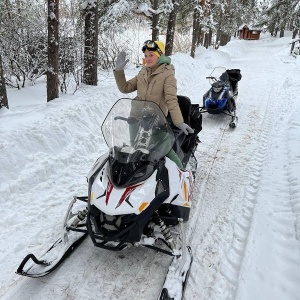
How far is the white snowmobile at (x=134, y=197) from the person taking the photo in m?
2.67

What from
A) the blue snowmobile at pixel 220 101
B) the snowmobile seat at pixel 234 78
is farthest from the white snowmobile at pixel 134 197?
the snowmobile seat at pixel 234 78

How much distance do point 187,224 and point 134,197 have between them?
1220 millimetres

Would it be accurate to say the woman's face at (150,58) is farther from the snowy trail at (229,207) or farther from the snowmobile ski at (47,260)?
the snowmobile ski at (47,260)

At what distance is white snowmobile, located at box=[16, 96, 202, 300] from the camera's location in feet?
8.75

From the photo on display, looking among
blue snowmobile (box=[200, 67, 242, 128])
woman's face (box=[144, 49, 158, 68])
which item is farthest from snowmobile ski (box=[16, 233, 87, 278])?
blue snowmobile (box=[200, 67, 242, 128])

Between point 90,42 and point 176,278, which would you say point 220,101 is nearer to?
point 90,42

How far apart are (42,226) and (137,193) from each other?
1.46m

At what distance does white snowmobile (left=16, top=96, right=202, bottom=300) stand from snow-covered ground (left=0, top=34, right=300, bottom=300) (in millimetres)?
163

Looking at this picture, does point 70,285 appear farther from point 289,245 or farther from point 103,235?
point 289,245

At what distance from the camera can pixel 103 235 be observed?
2.66 m

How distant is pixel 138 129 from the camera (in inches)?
126

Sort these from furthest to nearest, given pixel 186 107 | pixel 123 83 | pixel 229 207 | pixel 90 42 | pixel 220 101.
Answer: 1. pixel 90 42
2. pixel 220 101
3. pixel 186 107
4. pixel 229 207
5. pixel 123 83

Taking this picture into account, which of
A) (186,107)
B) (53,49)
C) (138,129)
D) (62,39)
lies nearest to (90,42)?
(62,39)

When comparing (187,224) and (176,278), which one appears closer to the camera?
(176,278)
